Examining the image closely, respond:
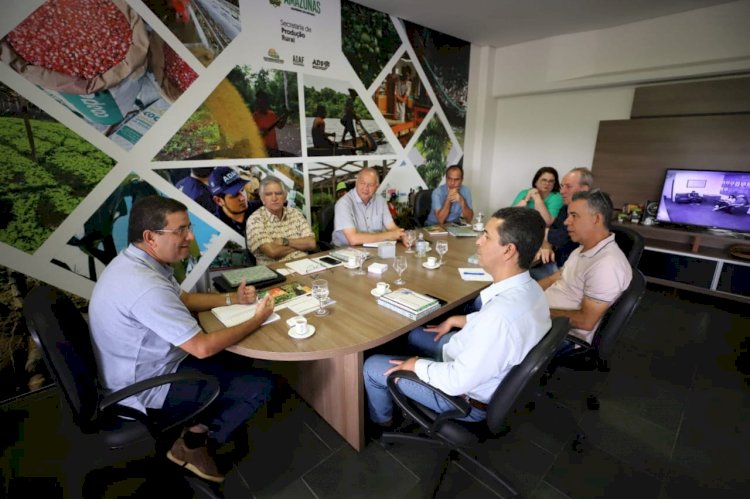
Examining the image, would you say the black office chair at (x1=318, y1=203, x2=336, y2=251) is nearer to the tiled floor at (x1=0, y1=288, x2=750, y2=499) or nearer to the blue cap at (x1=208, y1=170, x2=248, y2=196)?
the blue cap at (x1=208, y1=170, x2=248, y2=196)

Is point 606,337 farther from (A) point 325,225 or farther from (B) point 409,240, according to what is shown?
(A) point 325,225

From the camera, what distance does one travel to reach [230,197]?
3.01 m

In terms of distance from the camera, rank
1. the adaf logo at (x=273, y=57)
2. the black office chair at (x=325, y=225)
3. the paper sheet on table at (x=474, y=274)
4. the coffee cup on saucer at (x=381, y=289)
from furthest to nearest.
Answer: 1. the black office chair at (x=325, y=225)
2. the adaf logo at (x=273, y=57)
3. the paper sheet on table at (x=474, y=274)
4. the coffee cup on saucer at (x=381, y=289)

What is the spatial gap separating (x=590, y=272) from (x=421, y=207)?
2429 mm

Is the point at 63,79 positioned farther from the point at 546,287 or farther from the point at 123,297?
the point at 546,287

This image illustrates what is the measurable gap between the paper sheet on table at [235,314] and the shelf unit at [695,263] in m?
4.21

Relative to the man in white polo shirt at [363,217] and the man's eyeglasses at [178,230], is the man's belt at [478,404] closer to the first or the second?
the man's eyeglasses at [178,230]

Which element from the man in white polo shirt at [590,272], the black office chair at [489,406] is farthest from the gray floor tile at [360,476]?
the man in white polo shirt at [590,272]

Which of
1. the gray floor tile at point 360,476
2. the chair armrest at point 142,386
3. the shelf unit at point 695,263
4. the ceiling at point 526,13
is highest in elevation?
the ceiling at point 526,13

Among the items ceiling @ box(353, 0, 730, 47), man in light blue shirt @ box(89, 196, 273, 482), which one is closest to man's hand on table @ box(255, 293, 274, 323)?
man in light blue shirt @ box(89, 196, 273, 482)

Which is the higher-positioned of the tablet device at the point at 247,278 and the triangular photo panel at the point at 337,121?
the triangular photo panel at the point at 337,121

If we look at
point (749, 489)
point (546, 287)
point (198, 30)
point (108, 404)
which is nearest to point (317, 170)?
point (198, 30)

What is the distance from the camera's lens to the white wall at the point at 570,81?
335cm

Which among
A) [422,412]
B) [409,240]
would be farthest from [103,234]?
[422,412]
